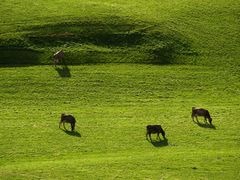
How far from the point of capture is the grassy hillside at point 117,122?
37031mm

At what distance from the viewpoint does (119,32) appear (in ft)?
209

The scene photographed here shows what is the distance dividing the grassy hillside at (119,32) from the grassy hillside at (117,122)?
2418 millimetres

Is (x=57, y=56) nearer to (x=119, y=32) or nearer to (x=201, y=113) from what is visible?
(x=119, y=32)

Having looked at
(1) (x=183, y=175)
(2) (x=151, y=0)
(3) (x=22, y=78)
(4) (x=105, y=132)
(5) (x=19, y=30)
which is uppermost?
(2) (x=151, y=0)

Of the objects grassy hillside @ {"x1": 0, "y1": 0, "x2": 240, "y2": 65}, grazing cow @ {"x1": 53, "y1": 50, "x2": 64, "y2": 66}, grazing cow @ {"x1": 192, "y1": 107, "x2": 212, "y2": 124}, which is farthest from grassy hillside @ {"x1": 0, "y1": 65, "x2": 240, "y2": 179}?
grassy hillside @ {"x1": 0, "y1": 0, "x2": 240, "y2": 65}

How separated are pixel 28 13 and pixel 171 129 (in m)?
28.3

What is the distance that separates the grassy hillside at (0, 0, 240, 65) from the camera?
5975cm

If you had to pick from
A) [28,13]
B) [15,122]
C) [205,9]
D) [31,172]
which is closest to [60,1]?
[28,13]

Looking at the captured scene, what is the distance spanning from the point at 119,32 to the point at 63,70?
989cm

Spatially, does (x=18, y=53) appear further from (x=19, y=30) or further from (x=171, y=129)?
(x=171, y=129)

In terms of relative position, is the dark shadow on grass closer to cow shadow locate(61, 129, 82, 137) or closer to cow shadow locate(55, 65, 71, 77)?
cow shadow locate(61, 129, 82, 137)

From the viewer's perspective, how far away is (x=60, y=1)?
7056 centimetres

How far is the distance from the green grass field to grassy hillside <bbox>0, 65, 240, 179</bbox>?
9 centimetres

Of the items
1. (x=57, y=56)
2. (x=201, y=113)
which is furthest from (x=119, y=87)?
(x=201, y=113)
